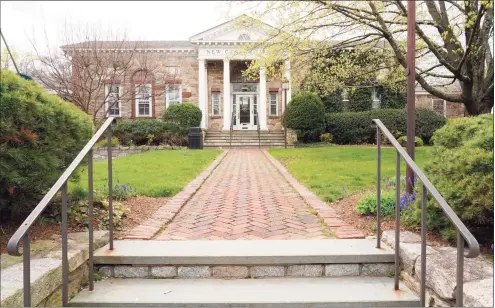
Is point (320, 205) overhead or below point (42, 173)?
below

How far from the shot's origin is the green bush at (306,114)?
19234 mm

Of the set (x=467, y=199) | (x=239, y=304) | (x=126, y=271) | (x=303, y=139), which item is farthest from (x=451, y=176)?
(x=303, y=139)

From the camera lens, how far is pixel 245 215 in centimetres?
471

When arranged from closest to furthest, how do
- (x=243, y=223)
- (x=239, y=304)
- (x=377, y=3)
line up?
(x=239, y=304)
(x=243, y=223)
(x=377, y=3)

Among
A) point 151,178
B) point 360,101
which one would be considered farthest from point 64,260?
point 360,101

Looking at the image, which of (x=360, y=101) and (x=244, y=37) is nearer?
(x=360, y=101)

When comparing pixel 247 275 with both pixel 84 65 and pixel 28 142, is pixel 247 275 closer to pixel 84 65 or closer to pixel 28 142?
pixel 28 142

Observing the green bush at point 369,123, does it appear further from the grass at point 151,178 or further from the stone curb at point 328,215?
the stone curb at point 328,215

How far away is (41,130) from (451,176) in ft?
11.3

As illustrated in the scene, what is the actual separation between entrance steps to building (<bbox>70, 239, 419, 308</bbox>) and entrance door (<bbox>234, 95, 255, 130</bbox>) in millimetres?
21193

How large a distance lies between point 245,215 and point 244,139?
16249mm

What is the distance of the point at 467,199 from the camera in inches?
113

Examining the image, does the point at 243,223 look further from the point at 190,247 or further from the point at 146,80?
the point at 146,80

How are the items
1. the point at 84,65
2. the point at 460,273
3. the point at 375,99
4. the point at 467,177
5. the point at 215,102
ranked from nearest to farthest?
1. the point at 460,273
2. the point at 467,177
3. the point at 84,65
4. the point at 375,99
5. the point at 215,102
